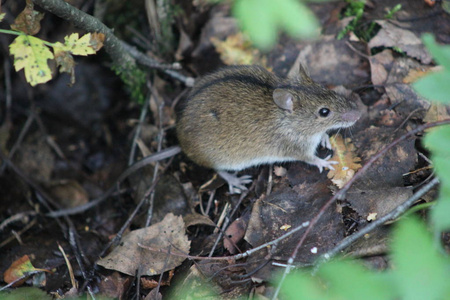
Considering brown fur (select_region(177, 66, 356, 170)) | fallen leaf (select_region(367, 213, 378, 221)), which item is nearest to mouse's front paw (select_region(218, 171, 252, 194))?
brown fur (select_region(177, 66, 356, 170))

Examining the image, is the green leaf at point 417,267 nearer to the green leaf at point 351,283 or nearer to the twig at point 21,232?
the green leaf at point 351,283

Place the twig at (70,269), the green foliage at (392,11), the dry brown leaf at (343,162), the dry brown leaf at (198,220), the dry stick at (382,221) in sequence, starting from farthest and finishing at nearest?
the green foliage at (392,11) < the dry brown leaf at (198,220) < the twig at (70,269) < the dry brown leaf at (343,162) < the dry stick at (382,221)

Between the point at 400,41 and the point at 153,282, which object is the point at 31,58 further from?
the point at 400,41

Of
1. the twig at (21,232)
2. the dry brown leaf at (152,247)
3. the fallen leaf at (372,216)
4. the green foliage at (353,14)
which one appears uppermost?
the green foliage at (353,14)

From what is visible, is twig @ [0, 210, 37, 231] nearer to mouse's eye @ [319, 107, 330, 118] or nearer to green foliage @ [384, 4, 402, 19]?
mouse's eye @ [319, 107, 330, 118]

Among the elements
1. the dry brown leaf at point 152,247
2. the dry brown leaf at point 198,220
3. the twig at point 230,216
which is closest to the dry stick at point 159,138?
the dry brown leaf at point 152,247

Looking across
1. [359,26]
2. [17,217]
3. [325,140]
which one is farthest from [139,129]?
[359,26]
